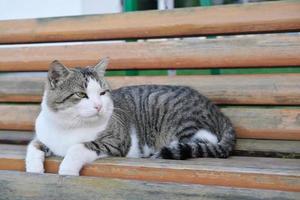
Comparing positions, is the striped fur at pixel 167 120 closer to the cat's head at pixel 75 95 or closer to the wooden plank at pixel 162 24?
the cat's head at pixel 75 95

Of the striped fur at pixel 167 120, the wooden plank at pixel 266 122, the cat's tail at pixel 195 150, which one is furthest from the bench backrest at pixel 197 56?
the cat's tail at pixel 195 150

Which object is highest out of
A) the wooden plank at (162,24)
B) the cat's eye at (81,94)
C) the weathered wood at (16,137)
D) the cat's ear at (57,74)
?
the wooden plank at (162,24)

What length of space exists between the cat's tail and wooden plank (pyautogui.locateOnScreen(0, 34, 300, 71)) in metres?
0.48

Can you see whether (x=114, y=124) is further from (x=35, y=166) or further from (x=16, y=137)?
(x=16, y=137)

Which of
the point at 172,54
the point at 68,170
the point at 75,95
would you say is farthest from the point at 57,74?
the point at 172,54

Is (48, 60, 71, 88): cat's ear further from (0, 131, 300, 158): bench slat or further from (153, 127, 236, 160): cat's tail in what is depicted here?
(0, 131, 300, 158): bench slat

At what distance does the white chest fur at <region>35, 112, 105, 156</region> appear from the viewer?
87.7 inches

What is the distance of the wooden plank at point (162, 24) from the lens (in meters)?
2.49

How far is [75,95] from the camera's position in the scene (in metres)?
2.20

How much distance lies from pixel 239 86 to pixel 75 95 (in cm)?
86

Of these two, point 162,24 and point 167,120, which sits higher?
point 162,24

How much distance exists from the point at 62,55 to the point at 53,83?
668 mm

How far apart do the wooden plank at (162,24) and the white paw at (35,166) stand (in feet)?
3.14

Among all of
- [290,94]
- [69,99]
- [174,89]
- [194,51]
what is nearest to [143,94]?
[174,89]
